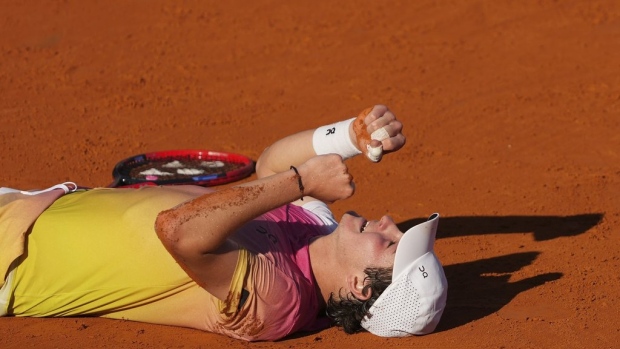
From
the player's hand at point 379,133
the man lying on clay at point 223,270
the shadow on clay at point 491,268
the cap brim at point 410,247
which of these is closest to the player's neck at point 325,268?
the man lying on clay at point 223,270

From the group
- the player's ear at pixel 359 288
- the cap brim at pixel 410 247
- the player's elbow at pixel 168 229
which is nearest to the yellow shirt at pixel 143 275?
the player's ear at pixel 359 288

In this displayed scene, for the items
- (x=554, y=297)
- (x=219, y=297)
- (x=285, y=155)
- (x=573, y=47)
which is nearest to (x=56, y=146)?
(x=285, y=155)

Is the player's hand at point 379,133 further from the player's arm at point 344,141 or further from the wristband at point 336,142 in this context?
the wristband at point 336,142

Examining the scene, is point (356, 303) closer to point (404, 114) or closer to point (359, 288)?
point (359, 288)

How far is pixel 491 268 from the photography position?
620 centimetres

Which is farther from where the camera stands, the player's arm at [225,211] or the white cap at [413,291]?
the white cap at [413,291]

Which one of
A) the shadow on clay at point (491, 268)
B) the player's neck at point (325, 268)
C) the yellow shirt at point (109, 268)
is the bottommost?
the shadow on clay at point (491, 268)

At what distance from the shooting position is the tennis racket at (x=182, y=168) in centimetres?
745

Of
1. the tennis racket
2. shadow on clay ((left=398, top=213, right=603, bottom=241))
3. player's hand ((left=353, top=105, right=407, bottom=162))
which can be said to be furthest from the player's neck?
the tennis racket

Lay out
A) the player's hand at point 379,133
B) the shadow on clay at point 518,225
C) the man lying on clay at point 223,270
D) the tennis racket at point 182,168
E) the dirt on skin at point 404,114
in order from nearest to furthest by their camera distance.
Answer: the man lying on clay at point 223,270 < the player's hand at point 379,133 < the dirt on skin at point 404,114 < the shadow on clay at point 518,225 < the tennis racket at point 182,168

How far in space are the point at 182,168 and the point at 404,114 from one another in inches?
86.7

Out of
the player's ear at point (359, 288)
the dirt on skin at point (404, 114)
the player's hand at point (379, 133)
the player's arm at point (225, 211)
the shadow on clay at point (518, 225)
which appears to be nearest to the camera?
the player's arm at point (225, 211)

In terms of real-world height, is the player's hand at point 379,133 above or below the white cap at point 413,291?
above

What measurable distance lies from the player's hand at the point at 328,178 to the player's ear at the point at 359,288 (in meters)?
0.55
